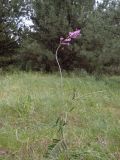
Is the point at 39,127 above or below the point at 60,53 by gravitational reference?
above

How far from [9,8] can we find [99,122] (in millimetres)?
8981

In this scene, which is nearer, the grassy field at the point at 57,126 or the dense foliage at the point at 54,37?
the grassy field at the point at 57,126

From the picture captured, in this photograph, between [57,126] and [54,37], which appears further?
[54,37]

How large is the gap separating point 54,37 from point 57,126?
28.5 ft

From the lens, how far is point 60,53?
1343 centimetres

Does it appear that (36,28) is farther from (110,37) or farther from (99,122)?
(99,122)

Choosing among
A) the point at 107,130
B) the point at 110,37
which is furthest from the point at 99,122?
the point at 110,37

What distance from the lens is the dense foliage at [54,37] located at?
12.9m

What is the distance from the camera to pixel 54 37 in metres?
13.2

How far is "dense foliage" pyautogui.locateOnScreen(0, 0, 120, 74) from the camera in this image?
12.9 m

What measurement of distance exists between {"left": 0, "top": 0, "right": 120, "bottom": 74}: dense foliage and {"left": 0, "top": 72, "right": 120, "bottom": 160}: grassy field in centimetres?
450

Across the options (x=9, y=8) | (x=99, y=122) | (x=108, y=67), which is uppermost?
(x=9, y=8)

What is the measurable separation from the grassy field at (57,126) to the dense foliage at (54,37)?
450cm

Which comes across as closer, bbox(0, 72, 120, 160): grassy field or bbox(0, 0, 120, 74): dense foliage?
bbox(0, 72, 120, 160): grassy field
